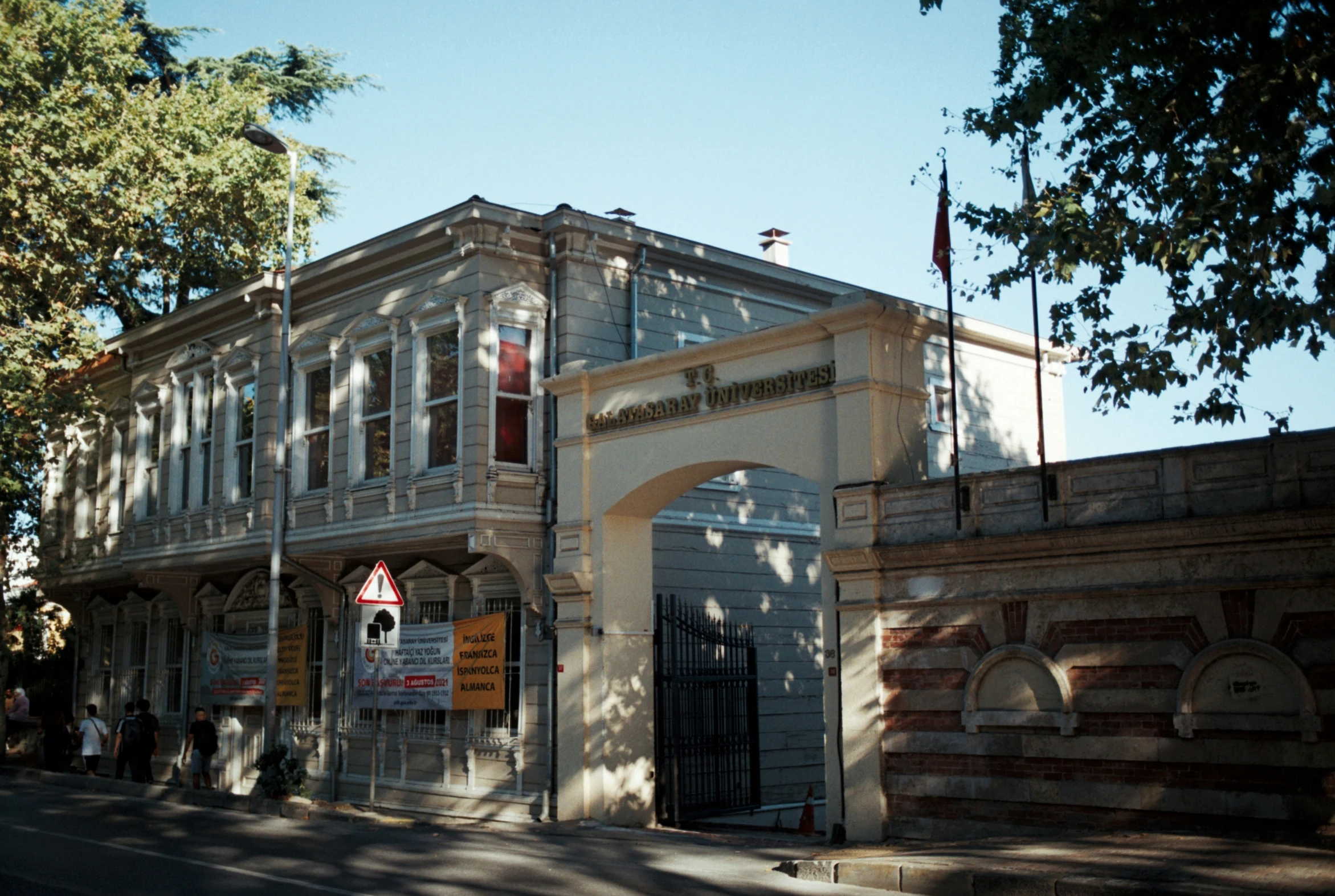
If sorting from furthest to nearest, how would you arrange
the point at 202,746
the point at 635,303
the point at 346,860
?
the point at 202,746
the point at 635,303
the point at 346,860

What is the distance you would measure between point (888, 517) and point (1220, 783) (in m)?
4.24

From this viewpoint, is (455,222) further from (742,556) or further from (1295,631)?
(1295,631)

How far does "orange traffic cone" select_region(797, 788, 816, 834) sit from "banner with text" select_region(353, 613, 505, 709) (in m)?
4.60

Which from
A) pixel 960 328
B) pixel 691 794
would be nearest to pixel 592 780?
pixel 691 794

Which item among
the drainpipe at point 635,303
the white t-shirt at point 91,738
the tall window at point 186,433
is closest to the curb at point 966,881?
the drainpipe at point 635,303

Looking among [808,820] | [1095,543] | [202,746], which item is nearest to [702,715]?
[808,820]

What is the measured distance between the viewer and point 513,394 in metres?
19.0

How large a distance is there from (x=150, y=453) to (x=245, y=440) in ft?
13.9

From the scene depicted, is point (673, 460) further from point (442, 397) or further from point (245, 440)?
point (245, 440)

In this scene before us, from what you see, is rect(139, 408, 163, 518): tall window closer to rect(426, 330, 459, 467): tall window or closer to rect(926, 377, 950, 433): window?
rect(426, 330, 459, 467): tall window

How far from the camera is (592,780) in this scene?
1680 cm

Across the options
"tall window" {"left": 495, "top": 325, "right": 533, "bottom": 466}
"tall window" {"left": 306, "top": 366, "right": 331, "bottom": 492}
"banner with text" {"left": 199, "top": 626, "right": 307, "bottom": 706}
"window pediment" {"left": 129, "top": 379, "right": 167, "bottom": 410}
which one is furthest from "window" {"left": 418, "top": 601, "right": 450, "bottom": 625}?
"window pediment" {"left": 129, "top": 379, "right": 167, "bottom": 410}

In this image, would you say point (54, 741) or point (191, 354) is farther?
point (54, 741)

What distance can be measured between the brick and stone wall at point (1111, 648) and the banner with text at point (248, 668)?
1239 cm
